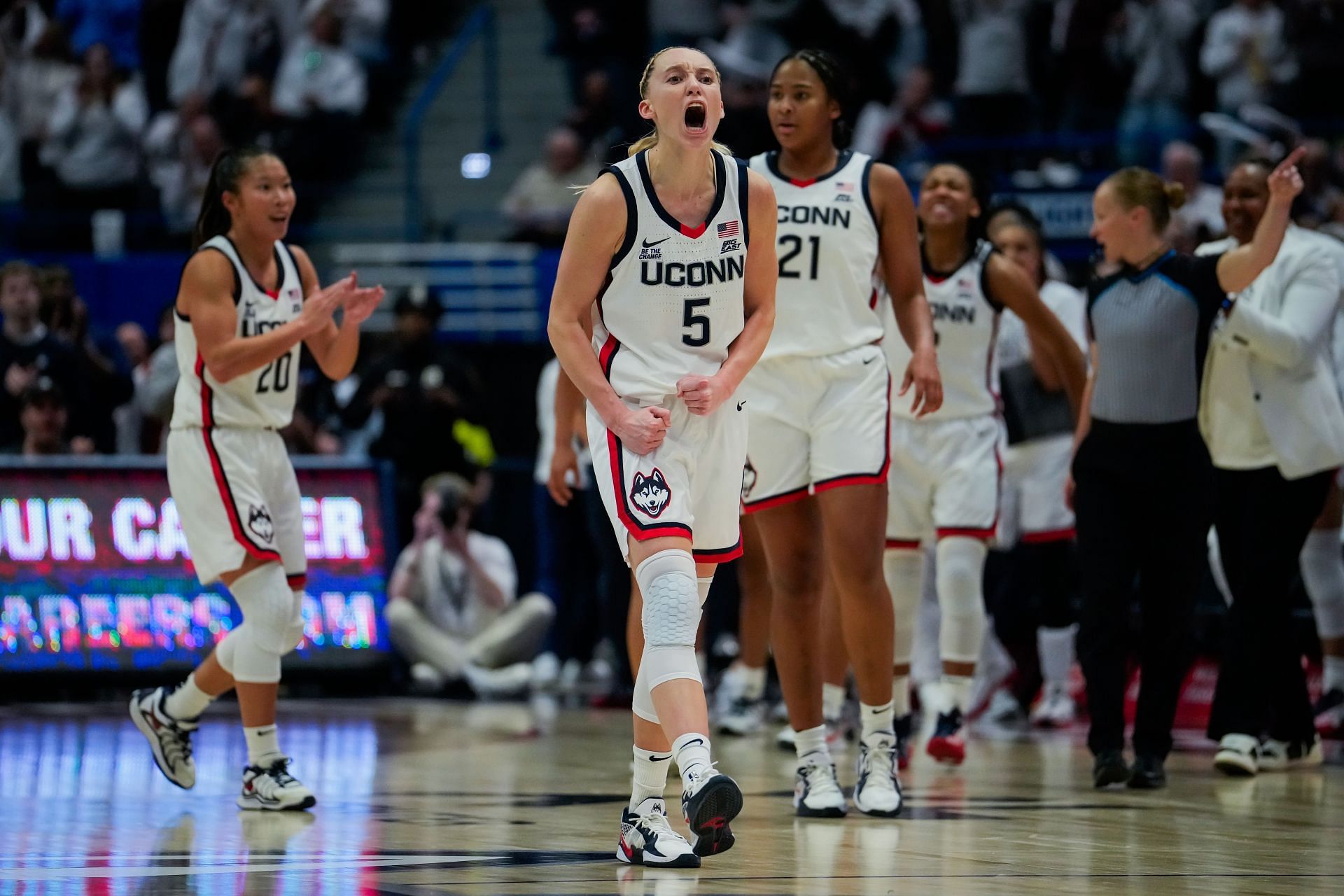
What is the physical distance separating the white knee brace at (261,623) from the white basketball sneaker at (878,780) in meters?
2.07

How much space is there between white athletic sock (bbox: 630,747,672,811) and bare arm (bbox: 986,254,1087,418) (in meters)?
3.16

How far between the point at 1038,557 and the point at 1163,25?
576cm

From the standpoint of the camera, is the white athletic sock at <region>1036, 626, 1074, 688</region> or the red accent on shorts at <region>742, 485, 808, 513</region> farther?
the white athletic sock at <region>1036, 626, 1074, 688</region>

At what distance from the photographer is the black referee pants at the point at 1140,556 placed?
296 inches

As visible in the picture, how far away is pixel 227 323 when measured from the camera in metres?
6.88

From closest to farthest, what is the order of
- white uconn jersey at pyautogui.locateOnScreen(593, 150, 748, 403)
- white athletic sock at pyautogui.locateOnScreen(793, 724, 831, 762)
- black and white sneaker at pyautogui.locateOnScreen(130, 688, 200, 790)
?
white uconn jersey at pyautogui.locateOnScreen(593, 150, 748, 403), white athletic sock at pyautogui.locateOnScreen(793, 724, 831, 762), black and white sneaker at pyautogui.locateOnScreen(130, 688, 200, 790)

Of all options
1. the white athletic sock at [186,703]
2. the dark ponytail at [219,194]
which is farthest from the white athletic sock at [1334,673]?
the dark ponytail at [219,194]

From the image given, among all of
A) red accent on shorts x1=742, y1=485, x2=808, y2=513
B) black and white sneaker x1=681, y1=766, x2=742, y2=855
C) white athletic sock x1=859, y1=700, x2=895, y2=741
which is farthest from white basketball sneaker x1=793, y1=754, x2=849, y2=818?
black and white sneaker x1=681, y1=766, x2=742, y2=855

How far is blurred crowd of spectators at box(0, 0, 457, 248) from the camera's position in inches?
700

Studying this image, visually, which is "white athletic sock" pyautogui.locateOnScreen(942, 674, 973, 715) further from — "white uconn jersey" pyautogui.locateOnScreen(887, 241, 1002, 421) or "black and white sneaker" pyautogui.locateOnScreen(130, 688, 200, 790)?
"black and white sneaker" pyautogui.locateOnScreen(130, 688, 200, 790)

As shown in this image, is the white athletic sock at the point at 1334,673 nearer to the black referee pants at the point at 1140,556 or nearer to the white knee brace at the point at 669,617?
the black referee pants at the point at 1140,556

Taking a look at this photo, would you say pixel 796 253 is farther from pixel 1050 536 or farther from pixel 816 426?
pixel 1050 536

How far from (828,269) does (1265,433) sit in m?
2.40

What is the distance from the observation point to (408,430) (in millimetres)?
12438
